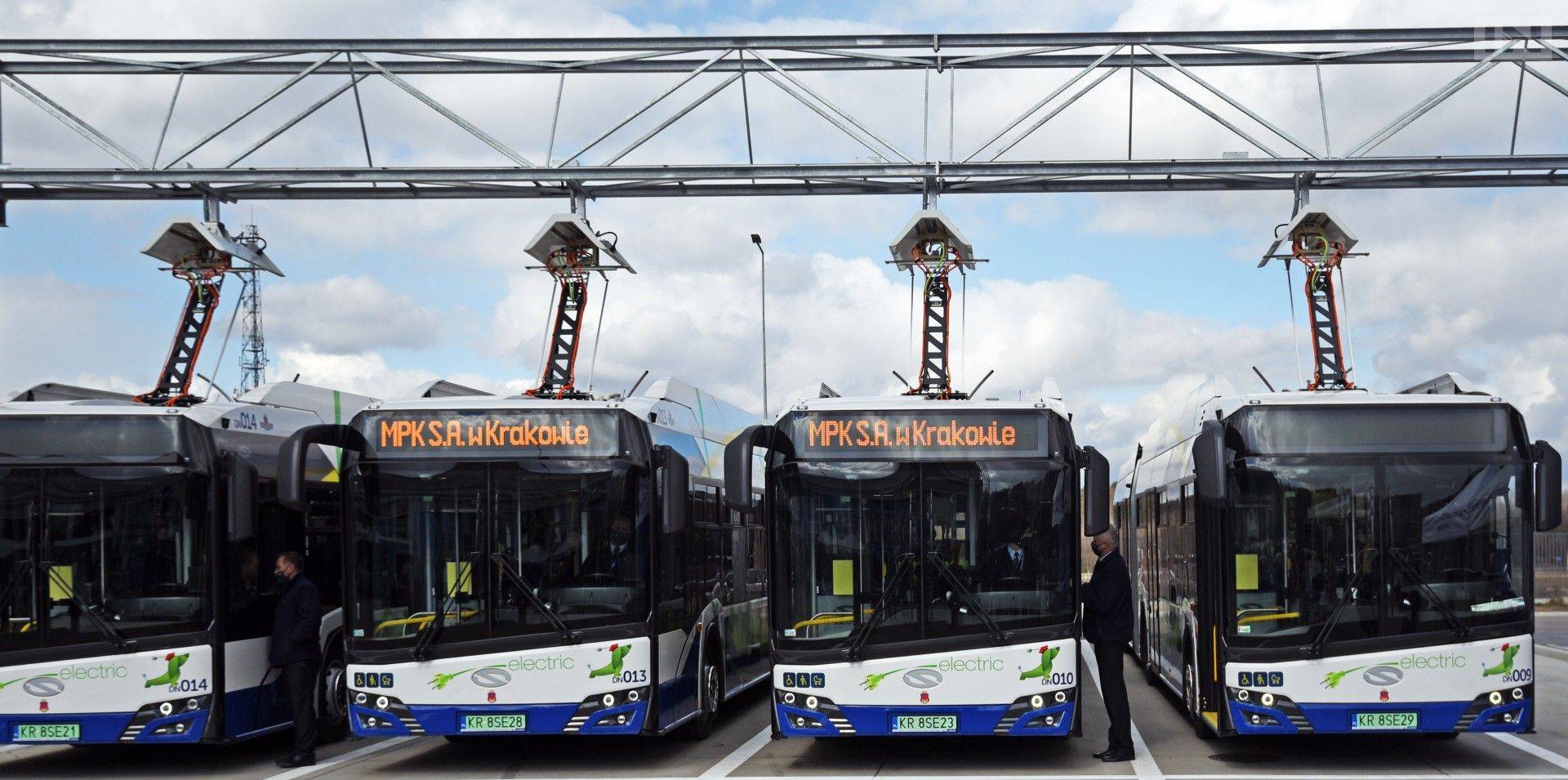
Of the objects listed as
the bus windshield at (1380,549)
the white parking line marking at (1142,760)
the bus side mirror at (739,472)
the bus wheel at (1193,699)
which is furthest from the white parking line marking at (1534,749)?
the bus side mirror at (739,472)

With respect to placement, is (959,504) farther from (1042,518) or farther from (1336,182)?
(1336,182)

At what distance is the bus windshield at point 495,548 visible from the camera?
13.0 metres

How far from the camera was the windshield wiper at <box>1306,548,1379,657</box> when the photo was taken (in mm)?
12609

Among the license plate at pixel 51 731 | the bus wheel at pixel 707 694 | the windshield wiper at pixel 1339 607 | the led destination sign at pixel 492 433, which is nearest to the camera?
the windshield wiper at pixel 1339 607

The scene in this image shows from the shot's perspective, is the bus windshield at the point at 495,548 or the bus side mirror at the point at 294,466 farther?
the bus windshield at the point at 495,548

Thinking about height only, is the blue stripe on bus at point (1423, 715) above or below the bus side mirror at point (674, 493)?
below

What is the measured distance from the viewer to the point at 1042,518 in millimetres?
12891

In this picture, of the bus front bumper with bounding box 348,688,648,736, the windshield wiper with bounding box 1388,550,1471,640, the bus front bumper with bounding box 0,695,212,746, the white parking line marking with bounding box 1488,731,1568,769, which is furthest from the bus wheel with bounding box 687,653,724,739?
the white parking line marking with bounding box 1488,731,1568,769

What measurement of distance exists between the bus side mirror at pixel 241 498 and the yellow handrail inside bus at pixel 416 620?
1.22 meters

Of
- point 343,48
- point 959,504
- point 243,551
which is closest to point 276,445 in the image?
point 243,551

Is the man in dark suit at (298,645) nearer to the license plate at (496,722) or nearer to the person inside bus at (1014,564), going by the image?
the license plate at (496,722)

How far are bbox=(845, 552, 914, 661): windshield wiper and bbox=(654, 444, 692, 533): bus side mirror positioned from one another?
1.60 meters

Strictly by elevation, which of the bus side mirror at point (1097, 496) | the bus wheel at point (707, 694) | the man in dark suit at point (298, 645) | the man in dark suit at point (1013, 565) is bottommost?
the bus wheel at point (707, 694)

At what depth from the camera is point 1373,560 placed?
12617mm
